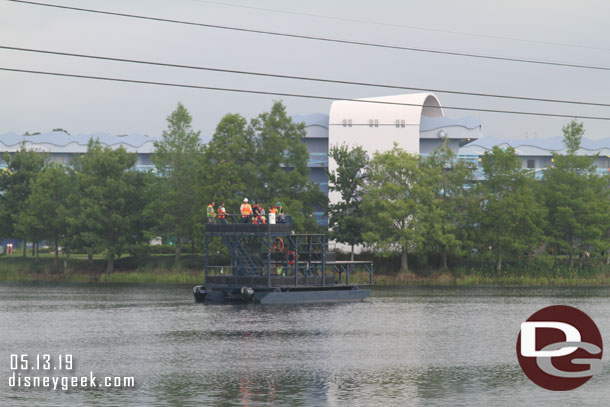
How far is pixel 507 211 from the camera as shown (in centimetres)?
9412

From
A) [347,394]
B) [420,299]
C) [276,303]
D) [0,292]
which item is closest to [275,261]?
[276,303]

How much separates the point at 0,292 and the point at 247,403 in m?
54.8

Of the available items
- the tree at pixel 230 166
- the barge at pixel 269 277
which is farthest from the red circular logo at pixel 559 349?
the tree at pixel 230 166

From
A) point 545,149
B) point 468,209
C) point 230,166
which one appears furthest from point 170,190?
point 545,149

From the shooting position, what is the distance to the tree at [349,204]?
319ft

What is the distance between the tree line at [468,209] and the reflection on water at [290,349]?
916 inches

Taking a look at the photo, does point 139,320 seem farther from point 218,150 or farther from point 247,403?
point 218,150

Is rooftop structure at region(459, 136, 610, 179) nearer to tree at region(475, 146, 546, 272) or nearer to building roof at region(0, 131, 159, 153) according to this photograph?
tree at region(475, 146, 546, 272)

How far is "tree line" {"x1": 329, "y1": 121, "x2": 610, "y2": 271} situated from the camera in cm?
9331

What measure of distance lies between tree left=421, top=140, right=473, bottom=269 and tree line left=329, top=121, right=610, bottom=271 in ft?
0.35

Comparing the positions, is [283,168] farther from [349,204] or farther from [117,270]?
[117,270]

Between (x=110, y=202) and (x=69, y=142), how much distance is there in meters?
77.0

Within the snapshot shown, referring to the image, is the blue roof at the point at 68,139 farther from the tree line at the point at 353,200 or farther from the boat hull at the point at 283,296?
the boat hull at the point at 283,296

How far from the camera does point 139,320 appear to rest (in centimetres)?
5216
